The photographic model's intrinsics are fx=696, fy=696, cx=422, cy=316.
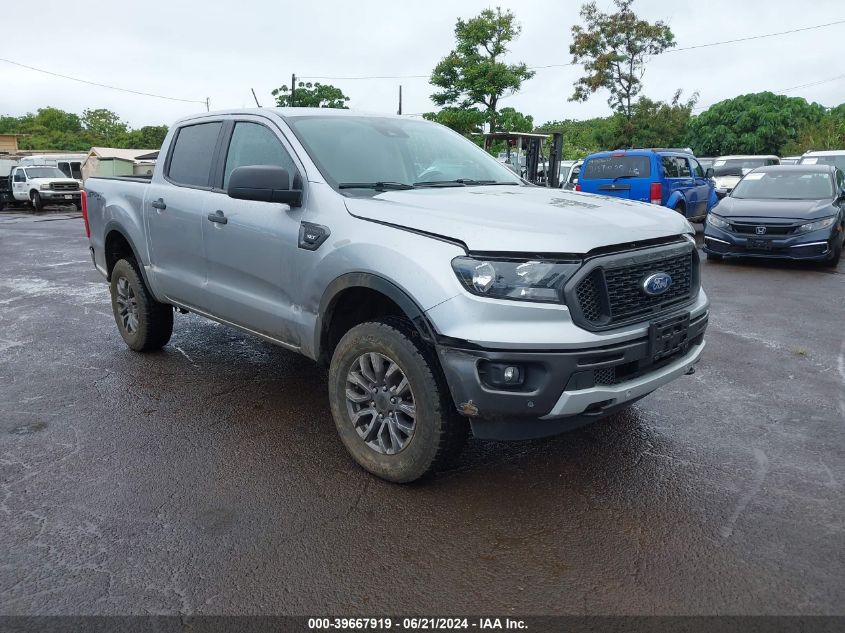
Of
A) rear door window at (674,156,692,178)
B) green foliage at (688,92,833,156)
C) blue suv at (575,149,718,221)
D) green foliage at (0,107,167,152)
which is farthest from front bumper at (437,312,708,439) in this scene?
green foliage at (0,107,167,152)

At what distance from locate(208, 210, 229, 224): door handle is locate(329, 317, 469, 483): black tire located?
52.9 inches

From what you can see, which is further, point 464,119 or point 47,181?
point 464,119

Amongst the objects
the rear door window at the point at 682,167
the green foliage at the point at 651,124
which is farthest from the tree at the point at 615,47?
the rear door window at the point at 682,167

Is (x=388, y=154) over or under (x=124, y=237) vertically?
over

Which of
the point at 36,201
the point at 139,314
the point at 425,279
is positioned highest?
the point at 425,279

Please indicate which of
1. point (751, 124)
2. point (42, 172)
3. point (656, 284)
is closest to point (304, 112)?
point (656, 284)

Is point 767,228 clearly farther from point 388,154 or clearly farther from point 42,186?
point 42,186

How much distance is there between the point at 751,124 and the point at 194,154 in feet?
167

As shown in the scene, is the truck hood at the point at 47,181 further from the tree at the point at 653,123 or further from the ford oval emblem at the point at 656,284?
the ford oval emblem at the point at 656,284

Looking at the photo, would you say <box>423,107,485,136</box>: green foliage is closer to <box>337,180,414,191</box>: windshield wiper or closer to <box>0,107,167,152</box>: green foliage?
<box>337,180,414,191</box>: windshield wiper

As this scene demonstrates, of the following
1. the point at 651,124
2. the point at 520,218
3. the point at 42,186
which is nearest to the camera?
the point at 520,218

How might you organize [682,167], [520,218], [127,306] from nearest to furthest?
[520,218] < [127,306] < [682,167]

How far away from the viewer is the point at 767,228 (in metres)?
10.5

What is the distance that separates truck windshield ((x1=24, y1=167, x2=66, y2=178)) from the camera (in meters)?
28.7
